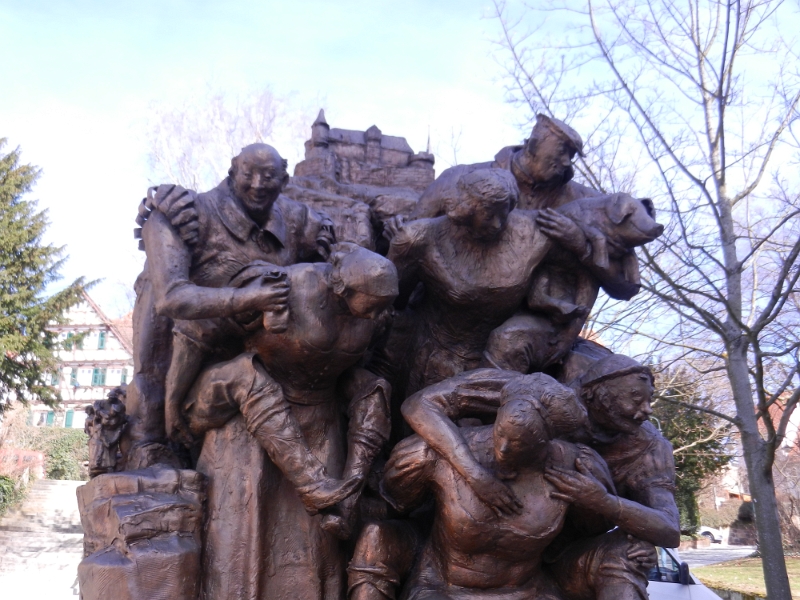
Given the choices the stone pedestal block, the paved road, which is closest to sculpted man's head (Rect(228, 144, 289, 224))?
the stone pedestal block

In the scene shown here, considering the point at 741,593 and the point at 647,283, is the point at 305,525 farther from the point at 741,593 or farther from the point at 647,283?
the point at 741,593

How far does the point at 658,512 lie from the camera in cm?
354

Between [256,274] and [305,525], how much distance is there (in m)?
1.14

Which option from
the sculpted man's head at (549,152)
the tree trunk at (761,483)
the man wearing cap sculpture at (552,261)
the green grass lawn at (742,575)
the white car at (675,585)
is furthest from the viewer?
the green grass lawn at (742,575)

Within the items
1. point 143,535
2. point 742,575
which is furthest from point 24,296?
point 143,535

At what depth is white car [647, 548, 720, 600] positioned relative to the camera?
8852mm

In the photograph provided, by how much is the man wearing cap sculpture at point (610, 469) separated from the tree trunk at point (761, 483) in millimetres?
5278

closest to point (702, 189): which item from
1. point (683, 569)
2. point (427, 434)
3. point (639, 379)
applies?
point (683, 569)

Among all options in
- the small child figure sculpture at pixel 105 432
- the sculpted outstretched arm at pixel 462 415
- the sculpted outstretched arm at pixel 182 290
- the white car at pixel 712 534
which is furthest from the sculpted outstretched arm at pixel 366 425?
the white car at pixel 712 534

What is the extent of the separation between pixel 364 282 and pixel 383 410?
0.68 meters

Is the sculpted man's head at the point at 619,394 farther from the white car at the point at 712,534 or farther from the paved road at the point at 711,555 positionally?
the white car at the point at 712,534

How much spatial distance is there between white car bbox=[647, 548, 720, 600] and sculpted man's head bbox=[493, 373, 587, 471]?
6064 millimetres

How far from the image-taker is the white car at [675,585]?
8.85 meters

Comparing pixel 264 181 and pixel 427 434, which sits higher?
pixel 264 181
